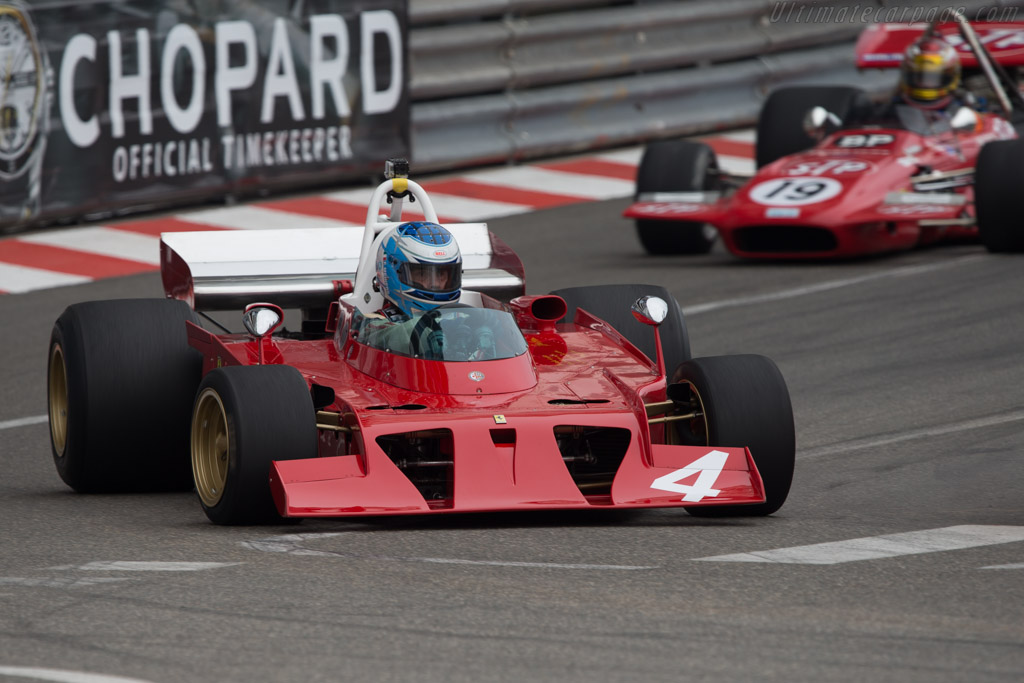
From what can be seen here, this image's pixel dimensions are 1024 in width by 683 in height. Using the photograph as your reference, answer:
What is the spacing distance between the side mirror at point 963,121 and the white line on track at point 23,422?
23.5 feet

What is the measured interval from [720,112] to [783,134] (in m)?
3.02

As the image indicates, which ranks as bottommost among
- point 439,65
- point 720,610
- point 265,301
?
point 720,610

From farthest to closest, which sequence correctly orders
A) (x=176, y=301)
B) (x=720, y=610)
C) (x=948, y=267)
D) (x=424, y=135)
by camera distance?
(x=424, y=135), (x=948, y=267), (x=176, y=301), (x=720, y=610)

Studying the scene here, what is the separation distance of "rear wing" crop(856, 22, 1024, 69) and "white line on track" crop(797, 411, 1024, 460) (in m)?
6.82

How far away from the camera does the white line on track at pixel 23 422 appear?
29.0 ft

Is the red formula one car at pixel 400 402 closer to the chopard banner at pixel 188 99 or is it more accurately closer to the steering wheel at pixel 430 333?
the steering wheel at pixel 430 333

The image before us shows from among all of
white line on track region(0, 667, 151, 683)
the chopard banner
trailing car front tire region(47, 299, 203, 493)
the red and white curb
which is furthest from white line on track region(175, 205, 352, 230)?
white line on track region(0, 667, 151, 683)

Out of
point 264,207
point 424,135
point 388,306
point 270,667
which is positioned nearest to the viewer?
point 270,667

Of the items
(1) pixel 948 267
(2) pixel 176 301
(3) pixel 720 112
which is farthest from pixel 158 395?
(3) pixel 720 112

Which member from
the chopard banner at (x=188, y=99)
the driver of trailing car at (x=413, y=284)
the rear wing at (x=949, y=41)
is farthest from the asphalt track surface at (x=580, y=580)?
the rear wing at (x=949, y=41)

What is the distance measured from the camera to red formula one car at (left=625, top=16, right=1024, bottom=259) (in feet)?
40.6

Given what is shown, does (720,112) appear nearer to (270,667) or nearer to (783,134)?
(783,134)

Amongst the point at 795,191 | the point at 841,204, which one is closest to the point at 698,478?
the point at 841,204

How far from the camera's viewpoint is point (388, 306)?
709cm
